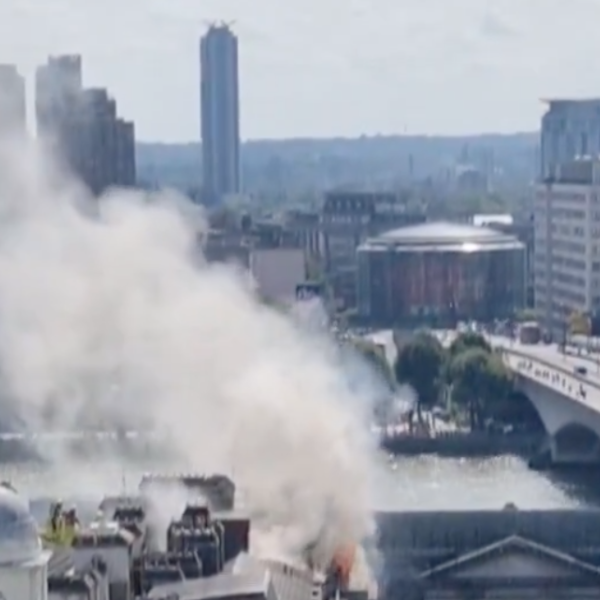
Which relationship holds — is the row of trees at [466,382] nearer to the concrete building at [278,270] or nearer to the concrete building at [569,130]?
the concrete building at [278,270]

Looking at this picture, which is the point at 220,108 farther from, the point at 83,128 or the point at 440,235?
the point at 83,128

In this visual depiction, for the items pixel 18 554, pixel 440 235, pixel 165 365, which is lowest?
pixel 440 235

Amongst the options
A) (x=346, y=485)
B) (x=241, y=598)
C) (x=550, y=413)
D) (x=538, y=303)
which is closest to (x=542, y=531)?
(x=346, y=485)

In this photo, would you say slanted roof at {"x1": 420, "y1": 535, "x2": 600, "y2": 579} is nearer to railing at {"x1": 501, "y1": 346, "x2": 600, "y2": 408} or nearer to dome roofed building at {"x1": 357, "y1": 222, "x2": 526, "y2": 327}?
railing at {"x1": 501, "y1": 346, "x2": 600, "y2": 408}

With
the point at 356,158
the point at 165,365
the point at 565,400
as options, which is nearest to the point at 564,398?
the point at 565,400

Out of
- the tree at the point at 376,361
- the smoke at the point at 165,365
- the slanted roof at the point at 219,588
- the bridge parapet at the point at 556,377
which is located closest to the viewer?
the slanted roof at the point at 219,588

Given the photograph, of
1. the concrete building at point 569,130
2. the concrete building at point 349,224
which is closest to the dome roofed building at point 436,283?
the concrete building at point 349,224
